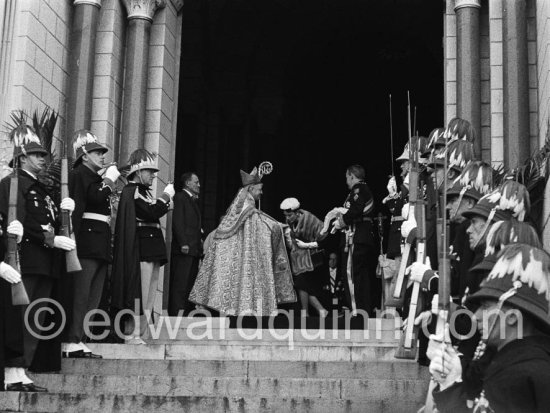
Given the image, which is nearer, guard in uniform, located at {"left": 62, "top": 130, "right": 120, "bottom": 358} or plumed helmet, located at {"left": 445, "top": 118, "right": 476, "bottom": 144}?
plumed helmet, located at {"left": 445, "top": 118, "right": 476, "bottom": 144}

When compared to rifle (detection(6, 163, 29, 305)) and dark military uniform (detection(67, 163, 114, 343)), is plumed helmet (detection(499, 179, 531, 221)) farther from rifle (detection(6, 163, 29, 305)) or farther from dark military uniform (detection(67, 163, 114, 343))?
dark military uniform (detection(67, 163, 114, 343))

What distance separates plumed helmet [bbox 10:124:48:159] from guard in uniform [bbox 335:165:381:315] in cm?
428

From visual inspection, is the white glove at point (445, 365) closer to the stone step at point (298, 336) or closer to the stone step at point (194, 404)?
the stone step at point (194, 404)

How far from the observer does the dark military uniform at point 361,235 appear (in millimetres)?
12367

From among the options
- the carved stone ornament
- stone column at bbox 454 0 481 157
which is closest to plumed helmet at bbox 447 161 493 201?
stone column at bbox 454 0 481 157

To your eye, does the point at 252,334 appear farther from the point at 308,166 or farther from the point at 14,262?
the point at 308,166

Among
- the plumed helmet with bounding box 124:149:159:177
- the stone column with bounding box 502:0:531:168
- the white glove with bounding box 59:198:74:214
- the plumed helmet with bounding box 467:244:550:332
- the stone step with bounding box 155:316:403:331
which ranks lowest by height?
the plumed helmet with bounding box 467:244:550:332

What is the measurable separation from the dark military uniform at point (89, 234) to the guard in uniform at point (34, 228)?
2.14 feet

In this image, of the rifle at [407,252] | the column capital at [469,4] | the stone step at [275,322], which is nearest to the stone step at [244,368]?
the rifle at [407,252]

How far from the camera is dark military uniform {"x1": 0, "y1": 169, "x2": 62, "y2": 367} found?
885cm

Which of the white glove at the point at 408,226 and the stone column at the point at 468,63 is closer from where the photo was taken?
the white glove at the point at 408,226

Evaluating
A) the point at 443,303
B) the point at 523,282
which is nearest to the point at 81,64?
the point at 443,303

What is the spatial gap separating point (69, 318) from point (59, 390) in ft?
3.10

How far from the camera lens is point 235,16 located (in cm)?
1911
